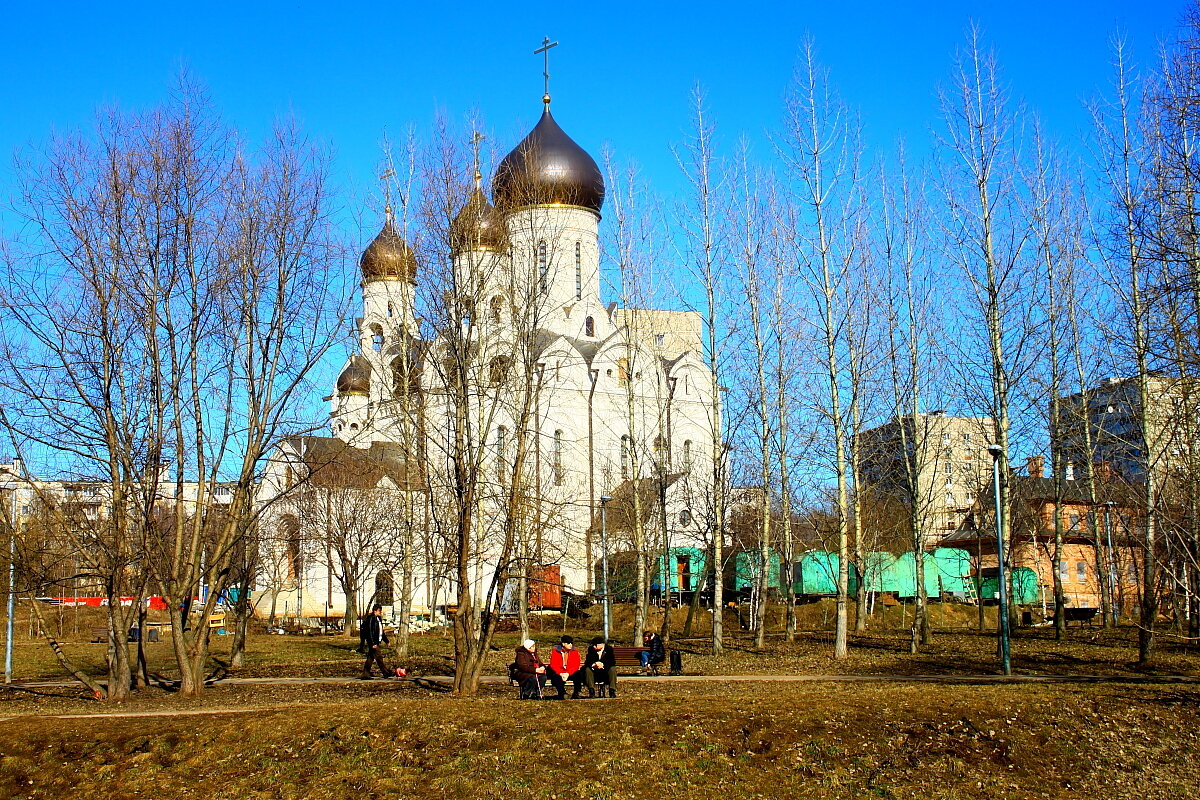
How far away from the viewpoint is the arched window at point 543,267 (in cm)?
1767

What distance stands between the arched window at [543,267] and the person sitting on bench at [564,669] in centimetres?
544

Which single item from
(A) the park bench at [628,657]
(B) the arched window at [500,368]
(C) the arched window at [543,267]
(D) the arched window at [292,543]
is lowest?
(A) the park bench at [628,657]

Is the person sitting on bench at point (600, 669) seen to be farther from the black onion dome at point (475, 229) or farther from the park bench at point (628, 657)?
the black onion dome at point (475, 229)

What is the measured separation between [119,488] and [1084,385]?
843 inches

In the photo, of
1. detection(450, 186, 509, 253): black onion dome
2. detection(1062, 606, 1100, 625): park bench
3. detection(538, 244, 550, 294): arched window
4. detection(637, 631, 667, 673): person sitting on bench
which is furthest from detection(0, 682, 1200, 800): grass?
detection(1062, 606, 1100, 625): park bench

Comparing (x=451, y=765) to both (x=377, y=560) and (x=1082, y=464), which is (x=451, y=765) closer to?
(x=1082, y=464)

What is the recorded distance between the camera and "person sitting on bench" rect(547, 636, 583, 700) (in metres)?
15.9

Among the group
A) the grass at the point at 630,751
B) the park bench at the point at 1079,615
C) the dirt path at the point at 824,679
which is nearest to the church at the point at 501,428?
the dirt path at the point at 824,679

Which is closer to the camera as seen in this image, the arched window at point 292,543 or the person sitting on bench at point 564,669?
the person sitting on bench at point 564,669

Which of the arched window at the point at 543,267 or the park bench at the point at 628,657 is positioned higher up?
the arched window at the point at 543,267

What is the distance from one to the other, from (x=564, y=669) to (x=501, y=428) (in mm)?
18132

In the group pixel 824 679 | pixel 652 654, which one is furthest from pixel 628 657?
pixel 824 679

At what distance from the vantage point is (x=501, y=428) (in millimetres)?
33719

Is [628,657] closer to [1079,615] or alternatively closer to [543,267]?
[543,267]
